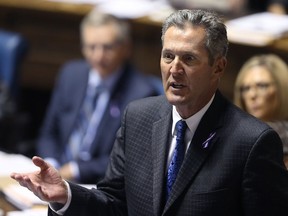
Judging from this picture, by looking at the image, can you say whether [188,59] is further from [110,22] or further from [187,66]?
[110,22]

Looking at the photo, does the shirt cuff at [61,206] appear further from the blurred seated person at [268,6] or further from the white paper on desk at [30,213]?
the blurred seated person at [268,6]

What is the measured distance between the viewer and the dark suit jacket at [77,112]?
3932mm

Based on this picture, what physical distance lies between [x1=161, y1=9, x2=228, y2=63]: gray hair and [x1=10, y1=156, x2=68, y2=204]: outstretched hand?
1.81 ft

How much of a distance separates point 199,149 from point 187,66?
0.26 metres

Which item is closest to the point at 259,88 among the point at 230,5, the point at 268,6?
the point at 230,5

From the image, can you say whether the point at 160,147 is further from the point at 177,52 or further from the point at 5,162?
the point at 5,162

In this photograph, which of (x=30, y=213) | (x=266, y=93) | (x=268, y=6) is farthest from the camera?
(x=268, y=6)

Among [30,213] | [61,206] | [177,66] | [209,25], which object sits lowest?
[30,213]

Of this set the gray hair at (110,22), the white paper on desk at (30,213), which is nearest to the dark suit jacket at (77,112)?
the gray hair at (110,22)

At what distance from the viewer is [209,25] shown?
2.07 meters

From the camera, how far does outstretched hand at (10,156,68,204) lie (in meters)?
2.18

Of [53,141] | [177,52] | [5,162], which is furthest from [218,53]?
[53,141]

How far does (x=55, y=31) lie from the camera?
5.73 metres

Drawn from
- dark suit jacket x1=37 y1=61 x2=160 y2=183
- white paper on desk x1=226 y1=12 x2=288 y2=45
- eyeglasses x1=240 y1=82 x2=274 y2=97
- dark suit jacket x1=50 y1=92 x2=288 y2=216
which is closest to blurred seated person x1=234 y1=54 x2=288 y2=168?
eyeglasses x1=240 y1=82 x2=274 y2=97
